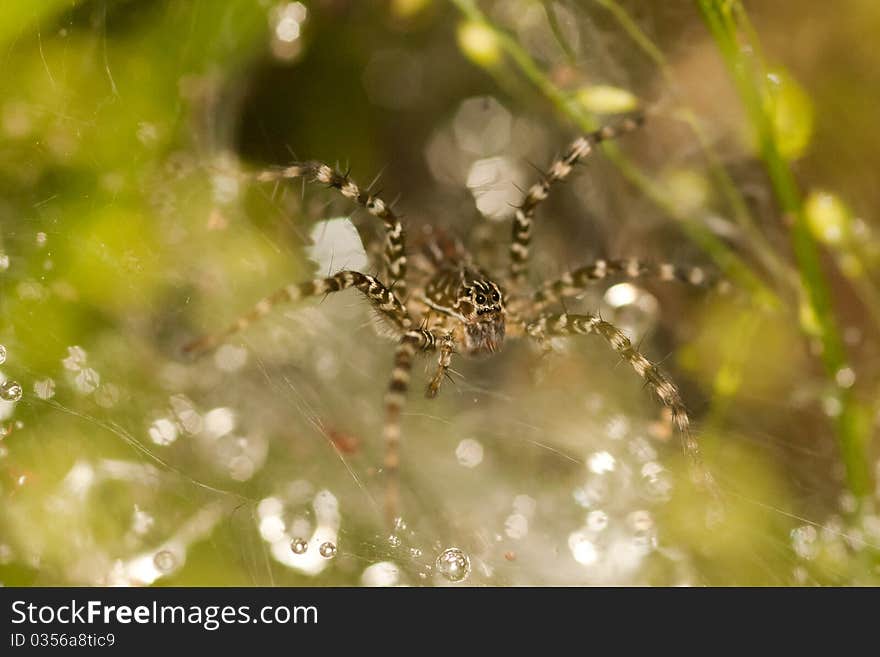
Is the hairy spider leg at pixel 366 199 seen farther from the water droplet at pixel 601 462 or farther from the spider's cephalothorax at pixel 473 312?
the water droplet at pixel 601 462

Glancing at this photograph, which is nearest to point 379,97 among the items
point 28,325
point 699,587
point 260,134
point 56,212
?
point 260,134

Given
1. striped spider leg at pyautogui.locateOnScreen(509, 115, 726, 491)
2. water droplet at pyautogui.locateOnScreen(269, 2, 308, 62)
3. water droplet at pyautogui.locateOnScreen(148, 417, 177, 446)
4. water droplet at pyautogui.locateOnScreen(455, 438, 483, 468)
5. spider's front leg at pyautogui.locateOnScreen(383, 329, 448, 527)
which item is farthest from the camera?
water droplet at pyautogui.locateOnScreen(269, 2, 308, 62)

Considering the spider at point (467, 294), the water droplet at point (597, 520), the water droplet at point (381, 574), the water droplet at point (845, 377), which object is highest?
the spider at point (467, 294)

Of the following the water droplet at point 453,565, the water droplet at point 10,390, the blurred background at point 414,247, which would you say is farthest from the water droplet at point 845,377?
the water droplet at point 10,390

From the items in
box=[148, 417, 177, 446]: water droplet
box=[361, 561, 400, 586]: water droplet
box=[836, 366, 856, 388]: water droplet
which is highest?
box=[148, 417, 177, 446]: water droplet

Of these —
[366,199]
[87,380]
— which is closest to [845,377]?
[366,199]

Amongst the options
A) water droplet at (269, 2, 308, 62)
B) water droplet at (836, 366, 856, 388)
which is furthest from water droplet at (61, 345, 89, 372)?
water droplet at (836, 366, 856, 388)

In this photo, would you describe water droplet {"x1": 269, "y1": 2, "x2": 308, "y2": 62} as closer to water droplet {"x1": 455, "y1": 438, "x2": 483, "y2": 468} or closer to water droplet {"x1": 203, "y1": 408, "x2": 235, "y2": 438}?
water droplet {"x1": 203, "y1": 408, "x2": 235, "y2": 438}
